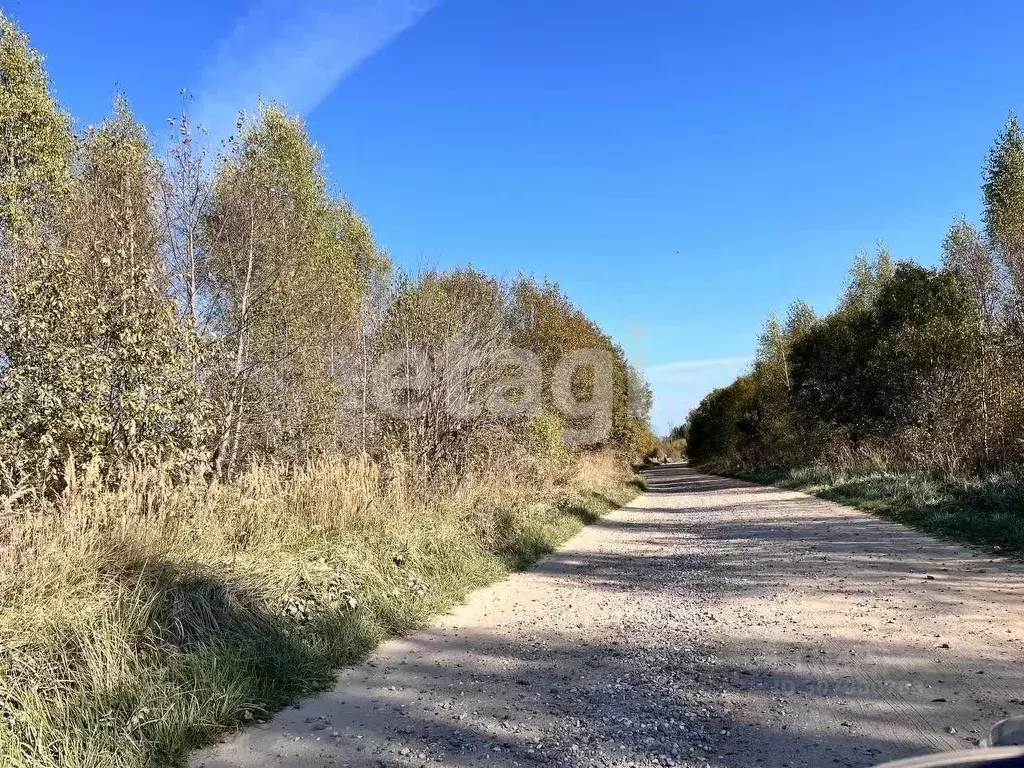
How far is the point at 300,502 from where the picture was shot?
7578 millimetres

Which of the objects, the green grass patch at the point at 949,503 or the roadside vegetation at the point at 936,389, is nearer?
the green grass patch at the point at 949,503

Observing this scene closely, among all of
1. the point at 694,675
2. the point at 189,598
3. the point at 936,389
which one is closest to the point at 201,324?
the point at 189,598

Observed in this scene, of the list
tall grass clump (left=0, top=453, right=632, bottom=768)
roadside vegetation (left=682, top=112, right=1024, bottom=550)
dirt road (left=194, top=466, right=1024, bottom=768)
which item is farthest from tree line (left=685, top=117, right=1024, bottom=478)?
tall grass clump (left=0, top=453, right=632, bottom=768)

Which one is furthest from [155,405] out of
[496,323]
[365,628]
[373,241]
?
[373,241]

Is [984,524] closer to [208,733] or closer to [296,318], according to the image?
[208,733]

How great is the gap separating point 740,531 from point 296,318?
370 inches

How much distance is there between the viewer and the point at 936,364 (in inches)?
714

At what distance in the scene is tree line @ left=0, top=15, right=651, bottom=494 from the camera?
613cm

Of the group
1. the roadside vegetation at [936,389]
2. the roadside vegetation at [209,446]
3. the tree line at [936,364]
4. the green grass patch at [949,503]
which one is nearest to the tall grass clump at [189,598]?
the roadside vegetation at [209,446]

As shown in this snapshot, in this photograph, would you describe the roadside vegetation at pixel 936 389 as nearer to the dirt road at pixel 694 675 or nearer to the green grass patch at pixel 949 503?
the green grass patch at pixel 949 503

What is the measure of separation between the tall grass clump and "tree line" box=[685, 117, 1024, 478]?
13.2 metres

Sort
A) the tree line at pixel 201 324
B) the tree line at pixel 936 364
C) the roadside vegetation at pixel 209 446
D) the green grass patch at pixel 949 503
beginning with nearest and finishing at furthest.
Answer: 1. the roadside vegetation at pixel 209 446
2. the tree line at pixel 201 324
3. the green grass patch at pixel 949 503
4. the tree line at pixel 936 364

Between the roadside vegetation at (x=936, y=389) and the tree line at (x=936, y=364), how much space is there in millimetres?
38

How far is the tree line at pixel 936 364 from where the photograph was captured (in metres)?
15.2
